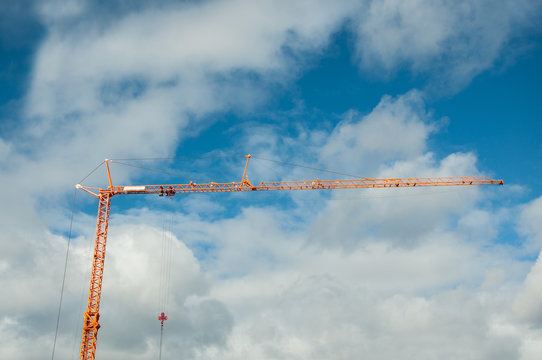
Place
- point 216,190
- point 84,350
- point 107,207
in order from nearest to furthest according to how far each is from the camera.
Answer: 1. point 84,350
2. point 107,207
3. point 216,190

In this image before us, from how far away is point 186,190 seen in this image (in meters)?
170

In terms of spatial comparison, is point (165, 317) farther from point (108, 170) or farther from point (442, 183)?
point (442, 183)

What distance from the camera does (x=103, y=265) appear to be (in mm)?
152875

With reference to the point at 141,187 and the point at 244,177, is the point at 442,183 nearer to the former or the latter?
the point at 244,177

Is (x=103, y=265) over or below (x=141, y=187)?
below

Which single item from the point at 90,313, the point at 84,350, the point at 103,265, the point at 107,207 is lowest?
the point at 84,350

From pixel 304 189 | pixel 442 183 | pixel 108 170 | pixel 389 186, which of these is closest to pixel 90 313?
pixel 108 170

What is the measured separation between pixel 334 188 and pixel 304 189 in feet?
39.7

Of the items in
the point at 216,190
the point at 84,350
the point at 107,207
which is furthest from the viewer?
the point at 216,190

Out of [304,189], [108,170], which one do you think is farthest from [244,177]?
[108,170]

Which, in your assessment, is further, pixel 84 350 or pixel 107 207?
pixel 107 207

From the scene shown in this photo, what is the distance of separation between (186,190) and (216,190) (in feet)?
34.0

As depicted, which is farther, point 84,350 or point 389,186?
point 389,186

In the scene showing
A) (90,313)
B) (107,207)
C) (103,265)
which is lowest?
(90,313)
